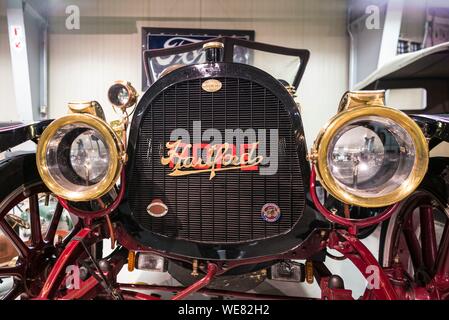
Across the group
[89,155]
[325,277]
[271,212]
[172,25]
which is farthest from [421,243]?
[172,25]

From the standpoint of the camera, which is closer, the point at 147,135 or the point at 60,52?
the point at 147,135

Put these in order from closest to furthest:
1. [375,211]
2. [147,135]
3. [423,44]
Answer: [147,135] → [375,211] → [423,44]

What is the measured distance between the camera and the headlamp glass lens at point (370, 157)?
1066 mm

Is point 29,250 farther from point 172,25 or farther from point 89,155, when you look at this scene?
point 172,25

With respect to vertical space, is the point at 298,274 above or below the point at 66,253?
below

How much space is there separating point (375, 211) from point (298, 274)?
1.45 ft

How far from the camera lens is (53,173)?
1.18m

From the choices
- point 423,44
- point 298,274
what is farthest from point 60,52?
point 423,44

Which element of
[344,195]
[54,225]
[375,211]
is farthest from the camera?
[54,225]

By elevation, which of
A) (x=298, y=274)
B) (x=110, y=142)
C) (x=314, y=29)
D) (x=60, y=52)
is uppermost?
(x=314, y=29)

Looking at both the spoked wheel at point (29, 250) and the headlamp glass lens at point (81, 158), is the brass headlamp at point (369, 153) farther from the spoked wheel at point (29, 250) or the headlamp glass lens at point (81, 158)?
the spoked wheel at point (29, 250)

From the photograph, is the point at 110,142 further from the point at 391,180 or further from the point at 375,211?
the point at 375,211

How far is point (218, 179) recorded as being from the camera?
126cm

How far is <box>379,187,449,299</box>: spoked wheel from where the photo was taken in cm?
136
